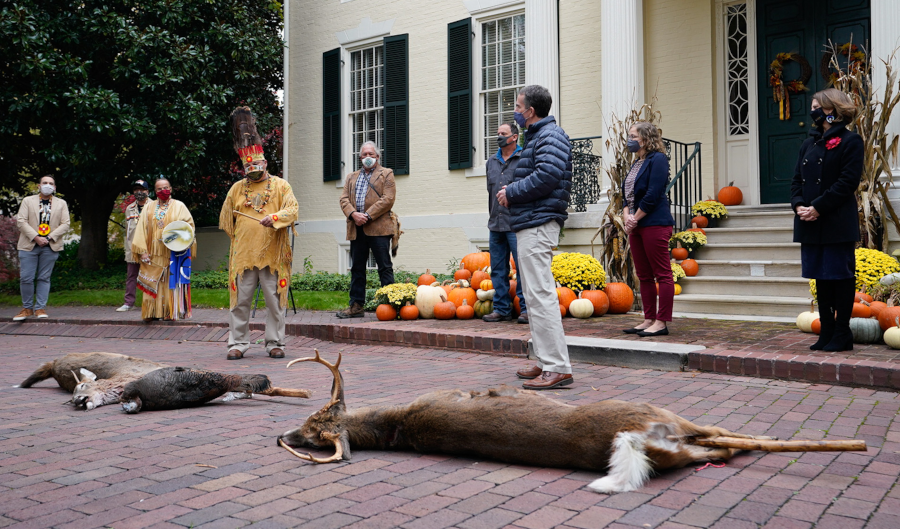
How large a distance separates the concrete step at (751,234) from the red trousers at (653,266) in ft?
10.7

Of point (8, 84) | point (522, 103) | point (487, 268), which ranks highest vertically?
point (8, 84)

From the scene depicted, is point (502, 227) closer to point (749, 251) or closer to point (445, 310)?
point (445, 310)

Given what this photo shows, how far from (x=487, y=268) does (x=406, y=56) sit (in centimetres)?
670

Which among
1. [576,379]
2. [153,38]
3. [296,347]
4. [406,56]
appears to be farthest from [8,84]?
[576,379]

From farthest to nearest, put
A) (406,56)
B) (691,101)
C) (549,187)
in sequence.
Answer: (406,56) → (691,101) → (549,187)

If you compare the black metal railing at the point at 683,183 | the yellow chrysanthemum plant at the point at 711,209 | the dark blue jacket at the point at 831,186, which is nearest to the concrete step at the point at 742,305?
the black metal railing at the point at 683,183

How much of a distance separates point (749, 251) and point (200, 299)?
842 cm

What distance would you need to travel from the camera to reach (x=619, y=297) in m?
8.82

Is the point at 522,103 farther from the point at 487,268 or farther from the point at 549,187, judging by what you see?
the point at 487,268

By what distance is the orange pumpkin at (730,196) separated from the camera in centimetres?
1122

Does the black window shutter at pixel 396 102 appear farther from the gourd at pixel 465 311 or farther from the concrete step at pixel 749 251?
the concrete step at pixel 749 251

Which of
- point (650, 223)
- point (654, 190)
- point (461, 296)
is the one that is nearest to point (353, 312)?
point (461, 296)

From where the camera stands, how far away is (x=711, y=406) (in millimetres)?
4445

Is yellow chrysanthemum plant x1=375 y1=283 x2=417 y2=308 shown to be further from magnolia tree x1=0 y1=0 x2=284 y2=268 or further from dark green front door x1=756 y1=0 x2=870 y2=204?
magnolia tree x1=0 y1=0 x2=284 y2=268
